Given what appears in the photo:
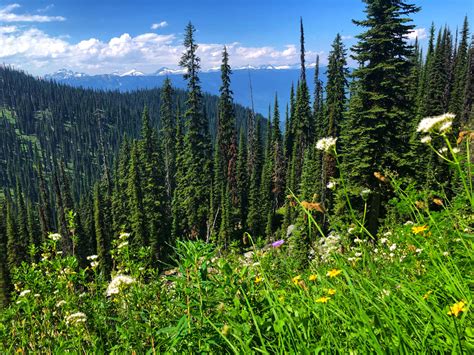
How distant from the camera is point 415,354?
1.16 meters

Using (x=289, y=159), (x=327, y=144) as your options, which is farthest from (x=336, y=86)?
(x=327, y=144)

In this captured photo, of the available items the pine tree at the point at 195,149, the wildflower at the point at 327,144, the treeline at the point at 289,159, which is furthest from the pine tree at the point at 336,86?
the wildflower at the point at 327,144

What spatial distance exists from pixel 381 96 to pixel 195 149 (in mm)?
25708

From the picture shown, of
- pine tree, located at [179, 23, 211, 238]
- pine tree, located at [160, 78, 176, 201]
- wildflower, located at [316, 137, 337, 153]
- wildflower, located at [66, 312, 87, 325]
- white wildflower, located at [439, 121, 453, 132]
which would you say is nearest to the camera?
white wildflower, located at [439, 121, 453, 132]

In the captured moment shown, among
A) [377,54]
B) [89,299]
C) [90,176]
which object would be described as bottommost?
[90,176]

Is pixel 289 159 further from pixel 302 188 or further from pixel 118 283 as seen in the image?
pixel 118 283

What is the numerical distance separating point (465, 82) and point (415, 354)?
77.6 m

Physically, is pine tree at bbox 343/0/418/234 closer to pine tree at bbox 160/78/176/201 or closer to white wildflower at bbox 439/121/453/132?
white wildflower at bbox 439/121/453/132

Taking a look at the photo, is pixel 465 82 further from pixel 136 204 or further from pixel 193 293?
pixel 193 293

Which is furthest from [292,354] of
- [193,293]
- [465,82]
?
[465,82]

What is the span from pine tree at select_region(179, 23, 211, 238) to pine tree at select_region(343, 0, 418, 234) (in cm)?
2241

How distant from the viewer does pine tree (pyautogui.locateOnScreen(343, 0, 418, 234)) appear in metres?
17.4

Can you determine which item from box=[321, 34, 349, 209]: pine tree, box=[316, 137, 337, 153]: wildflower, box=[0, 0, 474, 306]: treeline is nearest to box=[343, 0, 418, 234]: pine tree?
box=[0, 0, 474, 306]: treeline

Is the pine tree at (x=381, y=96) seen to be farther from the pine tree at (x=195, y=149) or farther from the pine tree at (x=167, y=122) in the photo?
the pine tree at (x=167, y=122)
